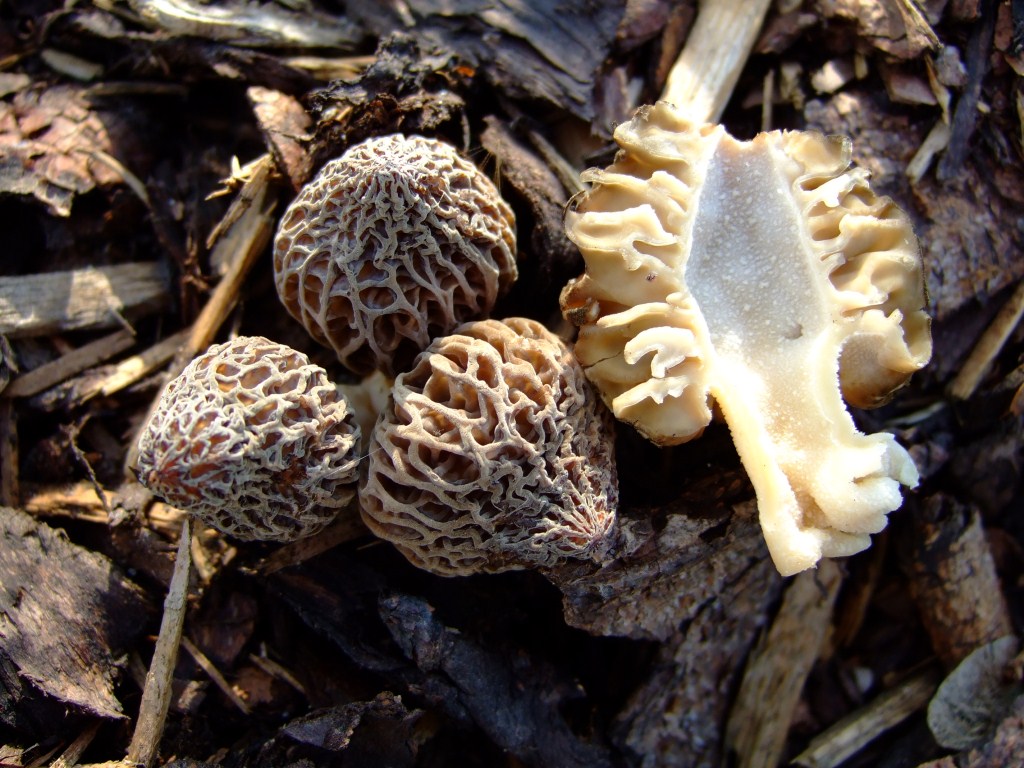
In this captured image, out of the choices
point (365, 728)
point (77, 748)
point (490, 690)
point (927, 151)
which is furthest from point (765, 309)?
point (77, 748)

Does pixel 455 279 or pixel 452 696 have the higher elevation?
pixel 455 279

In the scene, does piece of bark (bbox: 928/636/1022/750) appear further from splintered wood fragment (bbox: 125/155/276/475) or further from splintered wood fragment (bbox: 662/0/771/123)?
splintered wood fragment (bbox: 125/155/276/475)

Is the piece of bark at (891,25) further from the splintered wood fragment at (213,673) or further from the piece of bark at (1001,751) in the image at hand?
the splintered wood fragment at (213,673)

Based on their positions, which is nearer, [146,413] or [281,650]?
[281,650]

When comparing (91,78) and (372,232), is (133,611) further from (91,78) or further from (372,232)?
(91,78)

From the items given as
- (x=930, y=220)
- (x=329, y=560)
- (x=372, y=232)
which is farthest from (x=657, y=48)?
(x=329, y=560)

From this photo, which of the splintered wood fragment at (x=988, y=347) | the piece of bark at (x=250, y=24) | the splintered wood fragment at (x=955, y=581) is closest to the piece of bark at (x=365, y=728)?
the splintered wood fragment at (x=955, y=581)

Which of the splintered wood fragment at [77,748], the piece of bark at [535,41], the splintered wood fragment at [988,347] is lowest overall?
the splintered wood fragment at [77,748]
